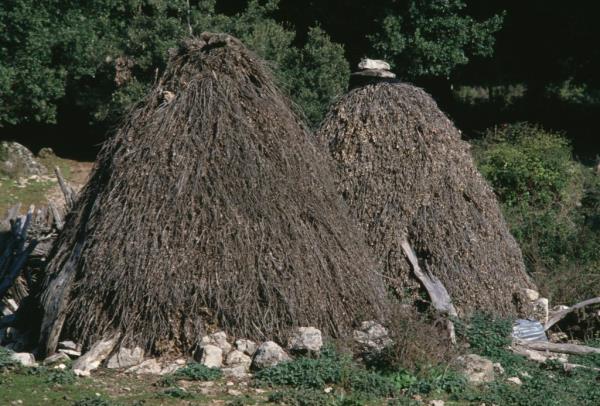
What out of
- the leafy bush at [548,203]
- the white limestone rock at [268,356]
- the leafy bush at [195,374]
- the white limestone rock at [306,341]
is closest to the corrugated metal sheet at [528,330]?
the leafy bush at [548,203]

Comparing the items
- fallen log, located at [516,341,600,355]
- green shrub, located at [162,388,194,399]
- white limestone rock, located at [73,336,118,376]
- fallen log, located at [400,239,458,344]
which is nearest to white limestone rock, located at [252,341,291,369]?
green shrub, located at [162,388,194,399]

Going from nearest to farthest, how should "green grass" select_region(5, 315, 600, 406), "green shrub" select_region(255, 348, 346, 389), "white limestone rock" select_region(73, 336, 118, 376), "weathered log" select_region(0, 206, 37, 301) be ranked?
"green grass" select_region(5, 315, 600, 406) < "green shrub" select_region(255, 348, 346, 389) < "white limestone rock" select_region(73, 336, 118, 376) < "weathered log" select_region(0, 206, 37, 301)

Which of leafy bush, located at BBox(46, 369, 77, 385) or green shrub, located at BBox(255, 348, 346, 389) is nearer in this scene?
leafy bush, located at BBox(46, 369, 77, 385)

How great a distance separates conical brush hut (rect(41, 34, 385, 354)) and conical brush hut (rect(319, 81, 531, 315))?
3.01ft

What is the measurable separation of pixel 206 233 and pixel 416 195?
8.65 ft

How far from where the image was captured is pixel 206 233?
28.1 ft

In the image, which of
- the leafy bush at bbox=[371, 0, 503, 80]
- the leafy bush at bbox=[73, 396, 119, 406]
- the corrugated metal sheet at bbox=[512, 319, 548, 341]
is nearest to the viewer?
the leafy bush at bbox=[73, 396, 119, 406]

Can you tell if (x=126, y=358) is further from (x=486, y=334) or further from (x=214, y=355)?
(x=486, y=334)

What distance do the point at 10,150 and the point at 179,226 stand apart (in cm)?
1292

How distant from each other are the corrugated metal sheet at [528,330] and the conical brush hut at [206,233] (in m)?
1.96

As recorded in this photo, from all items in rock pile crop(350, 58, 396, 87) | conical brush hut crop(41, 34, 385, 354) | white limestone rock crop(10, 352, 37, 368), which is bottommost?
white limestone rock crop(10, 352, 37, 368)

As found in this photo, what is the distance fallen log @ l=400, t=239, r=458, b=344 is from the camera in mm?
9758

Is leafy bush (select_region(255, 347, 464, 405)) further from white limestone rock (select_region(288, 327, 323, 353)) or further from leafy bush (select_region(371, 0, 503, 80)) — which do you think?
leafy bush (select_region(371, 0, 503, 80))

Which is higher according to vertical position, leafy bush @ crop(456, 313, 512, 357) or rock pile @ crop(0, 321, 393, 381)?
rock pile @ crop(0, 321, 393, 381)
